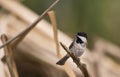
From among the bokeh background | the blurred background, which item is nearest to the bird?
the blurred background

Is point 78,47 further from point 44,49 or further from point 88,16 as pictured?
point 88,16

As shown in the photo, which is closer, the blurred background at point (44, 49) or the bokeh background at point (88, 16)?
the blurred background at point (44, 49)

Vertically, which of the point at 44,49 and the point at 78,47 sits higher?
the point at 44,49

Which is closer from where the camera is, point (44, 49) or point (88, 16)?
point (44, 49)

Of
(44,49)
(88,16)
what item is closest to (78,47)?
(44,49)

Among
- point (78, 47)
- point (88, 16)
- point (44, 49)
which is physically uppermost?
point (88, 16)

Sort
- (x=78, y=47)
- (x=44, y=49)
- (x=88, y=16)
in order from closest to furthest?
1. (x=78, y=47)
2. (x=44, y=49)
3. (x=88, y=16)

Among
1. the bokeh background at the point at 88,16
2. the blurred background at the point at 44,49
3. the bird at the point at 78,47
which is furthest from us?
the bokeh background at the point at 88,16

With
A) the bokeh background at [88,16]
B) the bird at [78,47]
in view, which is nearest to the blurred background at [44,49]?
the bokeh background at [88,16]

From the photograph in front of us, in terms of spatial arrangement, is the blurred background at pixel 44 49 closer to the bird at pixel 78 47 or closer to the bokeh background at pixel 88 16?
the bokeh background at pixel 88 16

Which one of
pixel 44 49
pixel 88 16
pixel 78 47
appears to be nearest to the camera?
pixel 78 47
